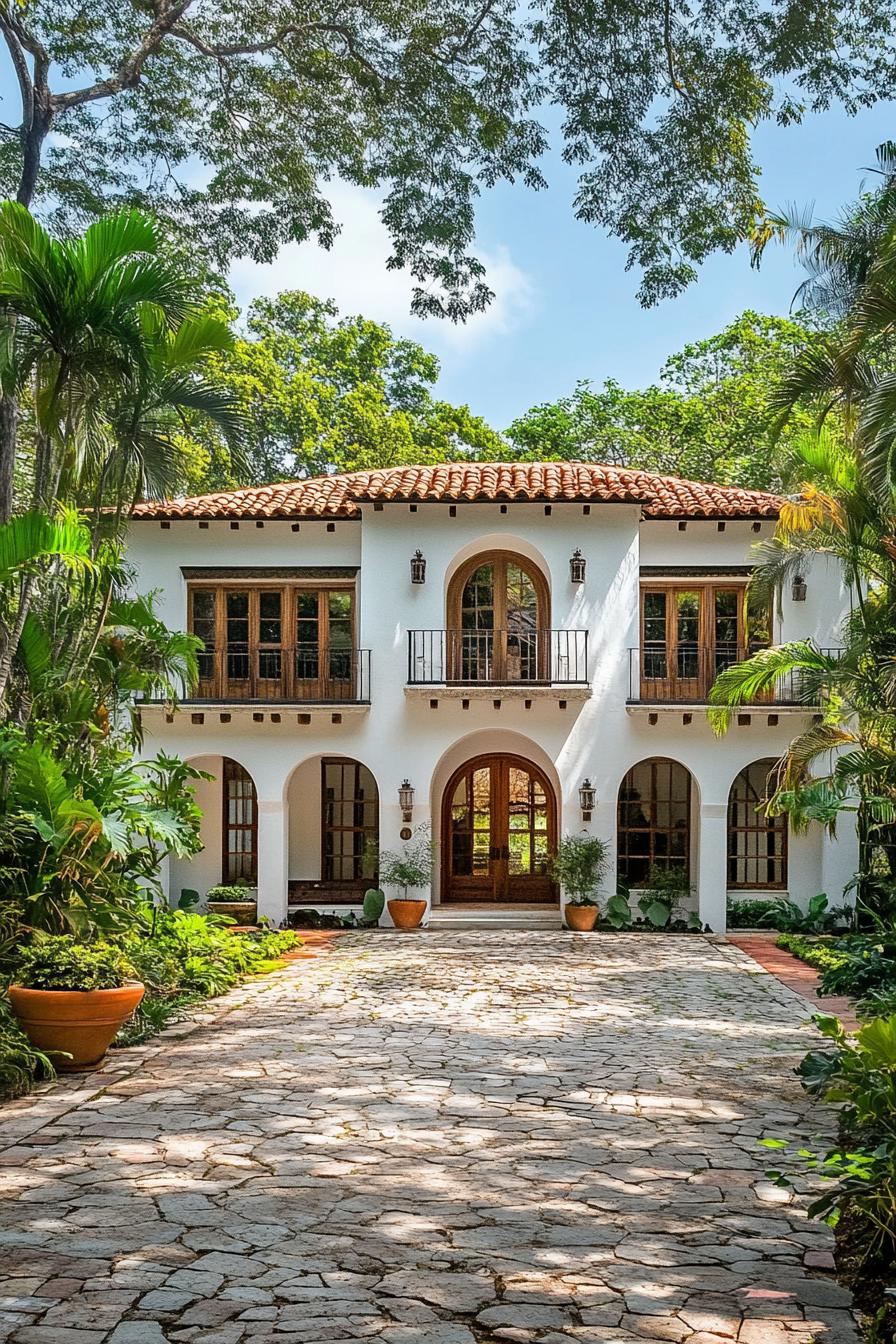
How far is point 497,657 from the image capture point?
1905 centimetres

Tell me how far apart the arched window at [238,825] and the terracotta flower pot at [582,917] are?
532 cm

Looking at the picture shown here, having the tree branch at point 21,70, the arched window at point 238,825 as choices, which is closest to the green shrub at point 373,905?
the arched window at point 238,825

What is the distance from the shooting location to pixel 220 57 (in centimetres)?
1588

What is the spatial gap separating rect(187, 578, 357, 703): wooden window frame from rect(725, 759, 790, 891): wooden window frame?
6.73 meters

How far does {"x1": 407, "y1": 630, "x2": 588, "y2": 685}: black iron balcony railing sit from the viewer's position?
61.0ft

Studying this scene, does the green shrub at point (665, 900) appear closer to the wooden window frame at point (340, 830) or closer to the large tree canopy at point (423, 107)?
the wooden window frame at point (340, 830)

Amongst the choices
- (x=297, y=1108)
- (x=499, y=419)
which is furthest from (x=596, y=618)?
(x=499, y=419)

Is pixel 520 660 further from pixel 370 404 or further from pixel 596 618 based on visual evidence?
pixel 370 404

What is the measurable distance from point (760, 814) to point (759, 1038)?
1016 centimetres

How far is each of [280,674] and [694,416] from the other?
14870 millimetres

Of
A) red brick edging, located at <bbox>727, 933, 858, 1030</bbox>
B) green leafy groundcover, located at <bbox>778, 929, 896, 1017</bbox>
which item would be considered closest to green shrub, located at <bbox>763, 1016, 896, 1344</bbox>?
green leafy groundcover, located at <bbox>778, 929, 896, 1017</bbox>

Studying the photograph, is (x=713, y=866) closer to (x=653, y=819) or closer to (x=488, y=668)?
(x=653, y=819)

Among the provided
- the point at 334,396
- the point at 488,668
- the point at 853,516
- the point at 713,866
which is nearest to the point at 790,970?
the point at 713,866

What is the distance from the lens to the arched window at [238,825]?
Result: 20016 mm
